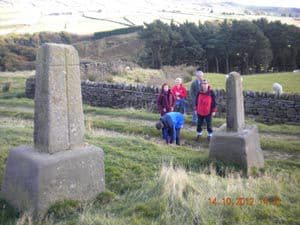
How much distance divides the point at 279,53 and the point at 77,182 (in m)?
41.9

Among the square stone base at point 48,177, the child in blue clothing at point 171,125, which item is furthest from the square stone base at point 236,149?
the square stone base at point 48,177

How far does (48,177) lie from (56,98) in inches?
41.7

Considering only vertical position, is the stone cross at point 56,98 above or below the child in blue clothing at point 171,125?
above

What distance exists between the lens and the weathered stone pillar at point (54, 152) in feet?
18.7

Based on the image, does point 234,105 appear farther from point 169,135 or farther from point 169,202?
point 169,202

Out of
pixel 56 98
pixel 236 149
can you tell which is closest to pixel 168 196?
pixel 56 98

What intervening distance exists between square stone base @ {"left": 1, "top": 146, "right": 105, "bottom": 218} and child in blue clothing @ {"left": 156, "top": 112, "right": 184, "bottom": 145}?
562cm

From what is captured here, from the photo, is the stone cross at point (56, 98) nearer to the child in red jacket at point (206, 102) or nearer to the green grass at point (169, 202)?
the green grass at point (169, 202)

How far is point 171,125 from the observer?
1191 cm

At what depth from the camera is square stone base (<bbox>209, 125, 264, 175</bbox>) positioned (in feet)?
28.8

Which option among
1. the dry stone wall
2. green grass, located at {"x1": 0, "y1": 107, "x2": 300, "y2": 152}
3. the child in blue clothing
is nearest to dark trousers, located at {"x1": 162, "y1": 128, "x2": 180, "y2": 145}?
the child in blue clothing

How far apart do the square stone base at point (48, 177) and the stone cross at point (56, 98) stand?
18cm

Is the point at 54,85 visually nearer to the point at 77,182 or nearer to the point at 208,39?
the point at 77,182

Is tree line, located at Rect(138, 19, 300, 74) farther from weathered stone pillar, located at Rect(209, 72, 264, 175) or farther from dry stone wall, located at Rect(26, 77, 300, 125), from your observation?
weathered stone pillar, located at Rect(209, 72, 264, 175)
